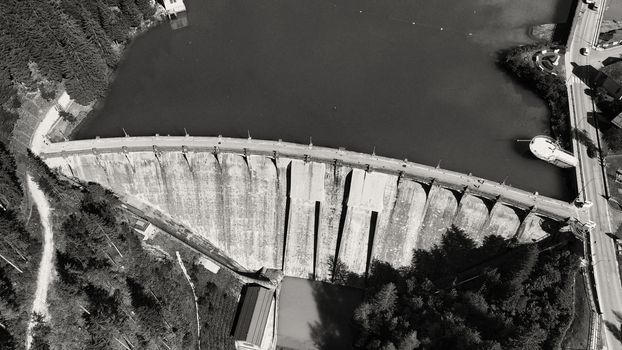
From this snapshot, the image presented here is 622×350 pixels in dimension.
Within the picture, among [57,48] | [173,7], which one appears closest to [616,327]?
[173,7]

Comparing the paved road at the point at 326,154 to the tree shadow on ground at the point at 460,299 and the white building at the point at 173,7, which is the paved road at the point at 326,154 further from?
the white building at the point at 173,7

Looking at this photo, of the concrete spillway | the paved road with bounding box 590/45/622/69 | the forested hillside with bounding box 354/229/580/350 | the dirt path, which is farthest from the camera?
the paved road with bounding box 590/45/622/69

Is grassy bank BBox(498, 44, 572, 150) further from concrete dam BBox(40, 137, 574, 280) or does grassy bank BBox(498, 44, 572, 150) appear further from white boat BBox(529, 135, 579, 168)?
concrete dam BBox(40, 137, 574, 280)

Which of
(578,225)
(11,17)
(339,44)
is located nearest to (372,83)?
(339,44)

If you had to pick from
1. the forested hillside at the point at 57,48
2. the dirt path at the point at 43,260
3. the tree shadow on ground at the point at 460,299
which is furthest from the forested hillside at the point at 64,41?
the tree shadow on ground at the point at 460,299

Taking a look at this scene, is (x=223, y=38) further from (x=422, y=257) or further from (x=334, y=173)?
(x=422, y=257)

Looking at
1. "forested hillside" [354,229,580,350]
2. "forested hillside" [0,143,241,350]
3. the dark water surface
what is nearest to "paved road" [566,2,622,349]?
"forested hillside" [354,229,580,350]
